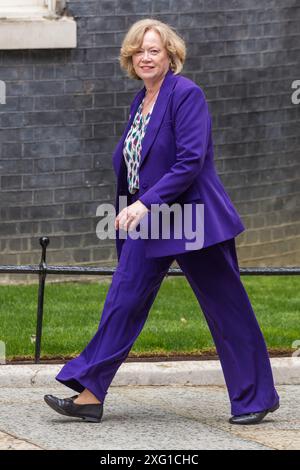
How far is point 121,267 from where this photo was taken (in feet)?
22.2

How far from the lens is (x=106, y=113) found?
11.5 metres

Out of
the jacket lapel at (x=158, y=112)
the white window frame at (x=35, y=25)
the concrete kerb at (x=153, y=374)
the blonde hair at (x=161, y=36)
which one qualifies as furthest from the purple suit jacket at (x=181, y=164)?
the white window frame at (x=35, y=25)

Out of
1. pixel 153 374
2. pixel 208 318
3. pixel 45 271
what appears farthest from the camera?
pixel 45 271

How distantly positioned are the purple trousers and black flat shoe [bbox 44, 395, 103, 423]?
2.5 inches

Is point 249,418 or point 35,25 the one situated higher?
point 35,25

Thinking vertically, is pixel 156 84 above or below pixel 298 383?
above

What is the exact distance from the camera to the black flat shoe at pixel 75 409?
6.77 m

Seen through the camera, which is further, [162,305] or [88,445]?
[162,305]

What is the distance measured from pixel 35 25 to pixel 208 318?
193 inches

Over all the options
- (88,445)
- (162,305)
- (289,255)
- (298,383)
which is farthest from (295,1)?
(88,445)

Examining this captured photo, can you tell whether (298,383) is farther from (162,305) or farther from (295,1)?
(295,1)

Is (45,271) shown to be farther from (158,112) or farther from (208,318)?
(158,112)

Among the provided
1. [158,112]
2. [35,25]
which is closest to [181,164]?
[158,112]
